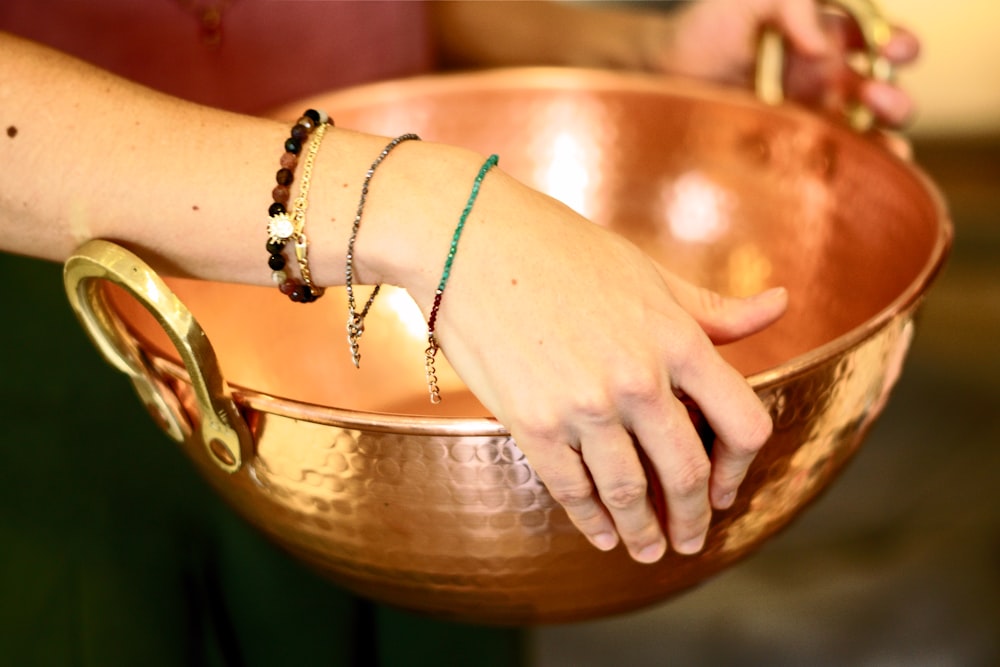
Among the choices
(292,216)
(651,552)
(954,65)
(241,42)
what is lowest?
(651,552)

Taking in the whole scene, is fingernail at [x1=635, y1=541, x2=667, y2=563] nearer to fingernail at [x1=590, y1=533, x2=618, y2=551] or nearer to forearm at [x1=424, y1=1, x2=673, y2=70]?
fingernail at [x1=590, y1=533, x2=618, y2=551]

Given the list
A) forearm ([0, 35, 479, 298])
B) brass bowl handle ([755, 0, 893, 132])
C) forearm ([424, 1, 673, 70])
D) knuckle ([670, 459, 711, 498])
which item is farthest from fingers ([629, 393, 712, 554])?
forearm ([424, 1, 673, 70])

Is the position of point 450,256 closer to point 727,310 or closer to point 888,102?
point 727,310

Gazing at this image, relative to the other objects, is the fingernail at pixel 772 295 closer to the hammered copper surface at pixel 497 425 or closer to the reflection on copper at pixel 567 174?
the hammered copper surface at pixel 497 425

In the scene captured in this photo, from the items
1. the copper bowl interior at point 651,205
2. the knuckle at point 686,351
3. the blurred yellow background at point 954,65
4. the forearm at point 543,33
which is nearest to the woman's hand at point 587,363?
the knuckle at point 686,351

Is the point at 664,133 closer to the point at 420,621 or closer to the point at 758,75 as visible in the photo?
the point at 758,75

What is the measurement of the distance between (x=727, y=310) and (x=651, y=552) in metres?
0.11

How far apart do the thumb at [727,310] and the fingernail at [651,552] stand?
0.31 ft

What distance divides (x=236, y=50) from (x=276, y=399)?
0.42m

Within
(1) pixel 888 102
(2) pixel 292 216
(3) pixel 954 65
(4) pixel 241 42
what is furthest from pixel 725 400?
(3) pixel 954 65

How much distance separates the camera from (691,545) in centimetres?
40

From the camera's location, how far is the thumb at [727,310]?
0.42 m

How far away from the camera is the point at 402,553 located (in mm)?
405

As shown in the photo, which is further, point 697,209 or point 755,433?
point 697,209
